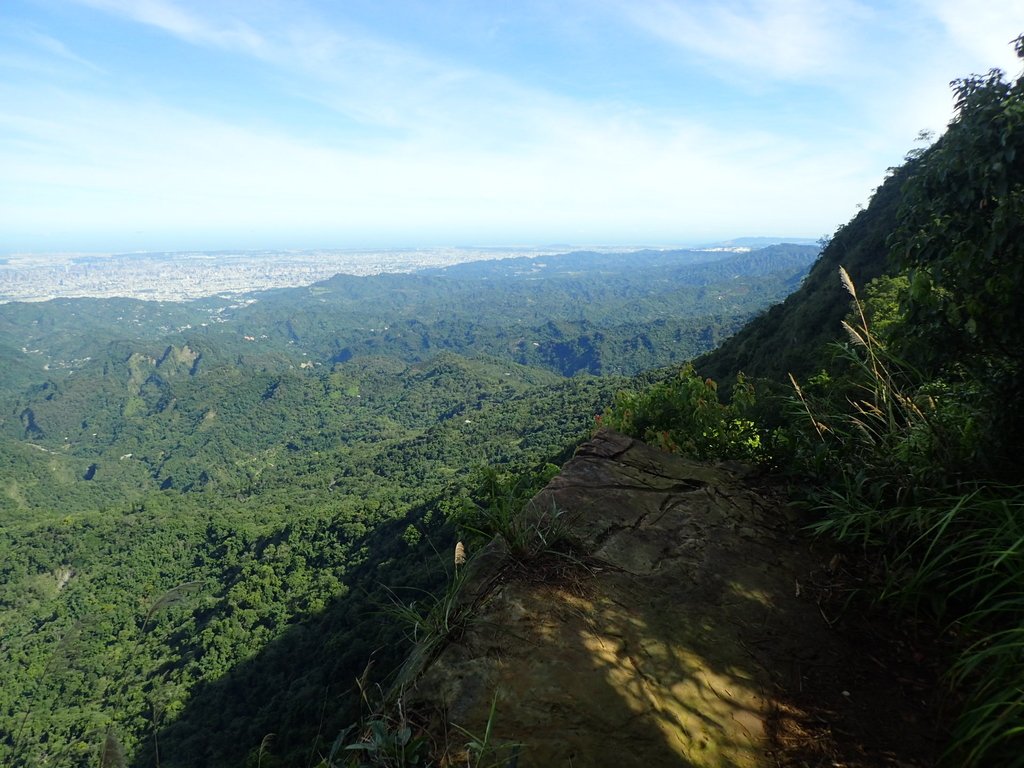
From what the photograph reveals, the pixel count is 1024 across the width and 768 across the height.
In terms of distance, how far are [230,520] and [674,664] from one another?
73057 mm

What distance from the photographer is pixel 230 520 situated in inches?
2510

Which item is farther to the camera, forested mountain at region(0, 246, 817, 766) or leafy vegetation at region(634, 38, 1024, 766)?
forested mountain at region(0, 246, 817, 766)

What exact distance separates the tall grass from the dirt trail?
24 centimetres

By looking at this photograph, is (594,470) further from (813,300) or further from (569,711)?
(813,300)

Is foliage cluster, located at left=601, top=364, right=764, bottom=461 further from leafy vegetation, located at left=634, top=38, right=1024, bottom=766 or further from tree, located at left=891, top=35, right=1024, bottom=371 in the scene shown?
tree, located at left=891, top=35, right=1024, bottom=371

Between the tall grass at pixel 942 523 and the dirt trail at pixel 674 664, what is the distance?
0.24m

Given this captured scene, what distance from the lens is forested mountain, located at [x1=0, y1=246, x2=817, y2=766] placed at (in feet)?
90.9

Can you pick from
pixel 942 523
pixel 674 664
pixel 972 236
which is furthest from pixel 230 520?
pixel 972 236

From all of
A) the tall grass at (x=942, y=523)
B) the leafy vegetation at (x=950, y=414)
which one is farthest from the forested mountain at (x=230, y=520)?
the leafy vegetation at (x=950, y=414)

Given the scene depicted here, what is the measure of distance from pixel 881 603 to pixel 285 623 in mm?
46655

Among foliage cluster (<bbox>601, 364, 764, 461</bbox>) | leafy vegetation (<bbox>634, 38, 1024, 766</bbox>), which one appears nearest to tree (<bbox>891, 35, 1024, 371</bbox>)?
leafy vegetation (<bbox>634, 38, 1024, 766</bbox>)

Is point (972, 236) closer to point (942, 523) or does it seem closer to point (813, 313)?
point (942, 523)

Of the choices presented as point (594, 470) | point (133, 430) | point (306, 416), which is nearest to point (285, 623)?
point (594, 470)

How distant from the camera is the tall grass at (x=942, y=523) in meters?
1.53
